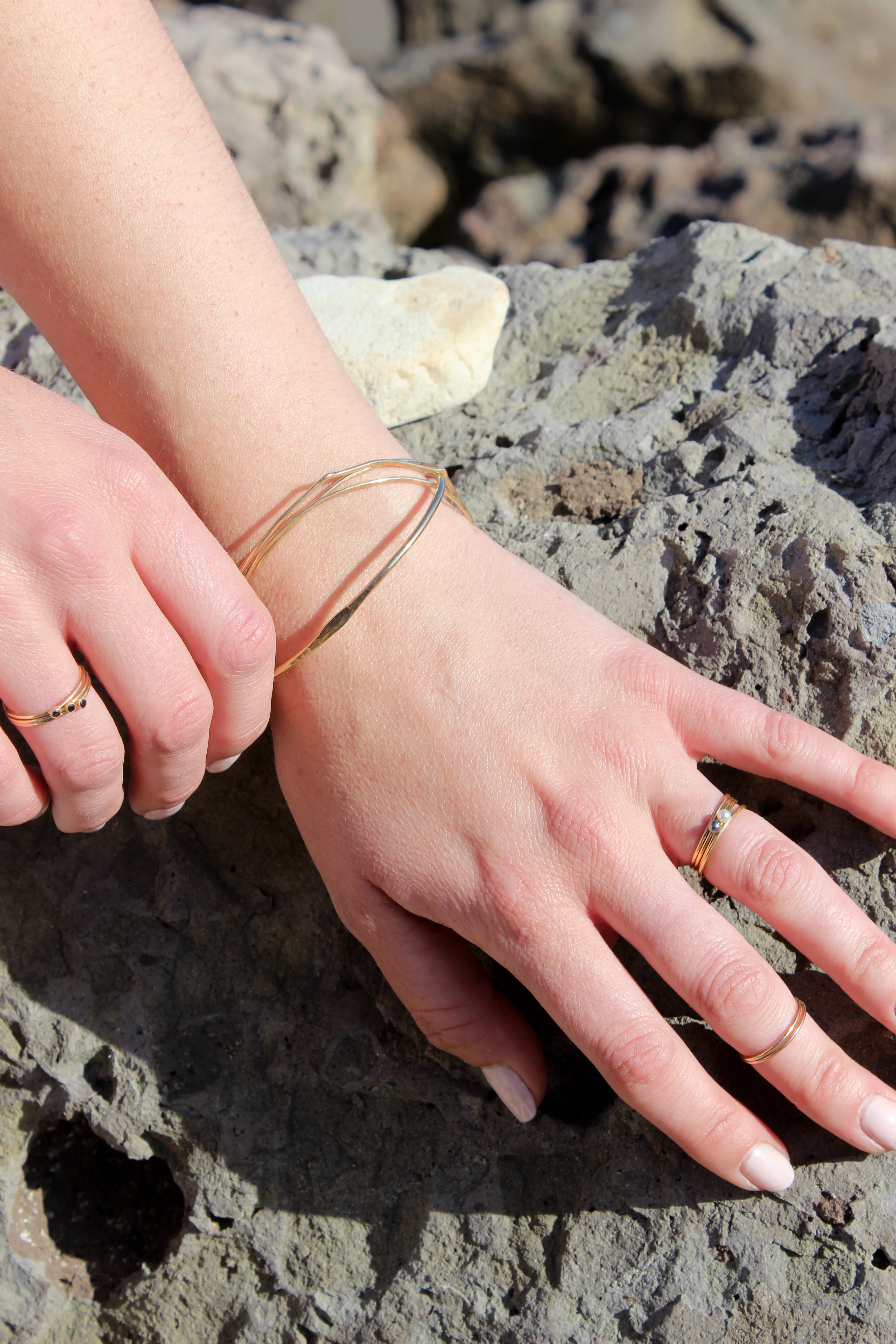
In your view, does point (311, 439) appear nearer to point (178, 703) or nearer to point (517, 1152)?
point (178, 703)

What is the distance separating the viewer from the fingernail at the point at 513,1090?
1.13 metres

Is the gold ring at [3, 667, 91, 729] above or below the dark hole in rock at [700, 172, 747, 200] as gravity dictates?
above

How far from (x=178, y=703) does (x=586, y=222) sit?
257 centimetres

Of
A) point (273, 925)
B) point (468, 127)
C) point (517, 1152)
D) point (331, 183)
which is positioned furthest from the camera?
point (468, 127)

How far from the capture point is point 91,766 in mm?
993

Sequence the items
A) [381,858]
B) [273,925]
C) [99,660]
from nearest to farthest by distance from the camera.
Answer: [99,660] < [381,858] < [273,925]

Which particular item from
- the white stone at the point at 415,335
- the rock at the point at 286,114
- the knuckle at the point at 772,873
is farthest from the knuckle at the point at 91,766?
the rock at the point at 286,114

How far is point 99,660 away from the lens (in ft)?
3.21

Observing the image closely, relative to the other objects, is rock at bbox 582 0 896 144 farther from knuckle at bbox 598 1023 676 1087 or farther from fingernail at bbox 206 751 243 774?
knuckle at bbox 598 1023 676 1087

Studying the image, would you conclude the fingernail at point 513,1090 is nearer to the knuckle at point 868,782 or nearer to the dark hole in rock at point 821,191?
the knuckle at point 868,782

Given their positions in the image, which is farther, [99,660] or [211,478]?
[211,478]

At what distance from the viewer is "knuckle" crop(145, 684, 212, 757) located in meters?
1.00

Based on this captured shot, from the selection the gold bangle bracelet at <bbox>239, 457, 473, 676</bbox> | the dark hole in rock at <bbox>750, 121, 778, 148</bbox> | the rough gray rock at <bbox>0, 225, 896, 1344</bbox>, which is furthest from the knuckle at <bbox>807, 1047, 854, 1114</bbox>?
the dark hole in rock at <bbox>750, 121, 778, 148</bbox>

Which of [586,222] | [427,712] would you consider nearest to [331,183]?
[586,222]
